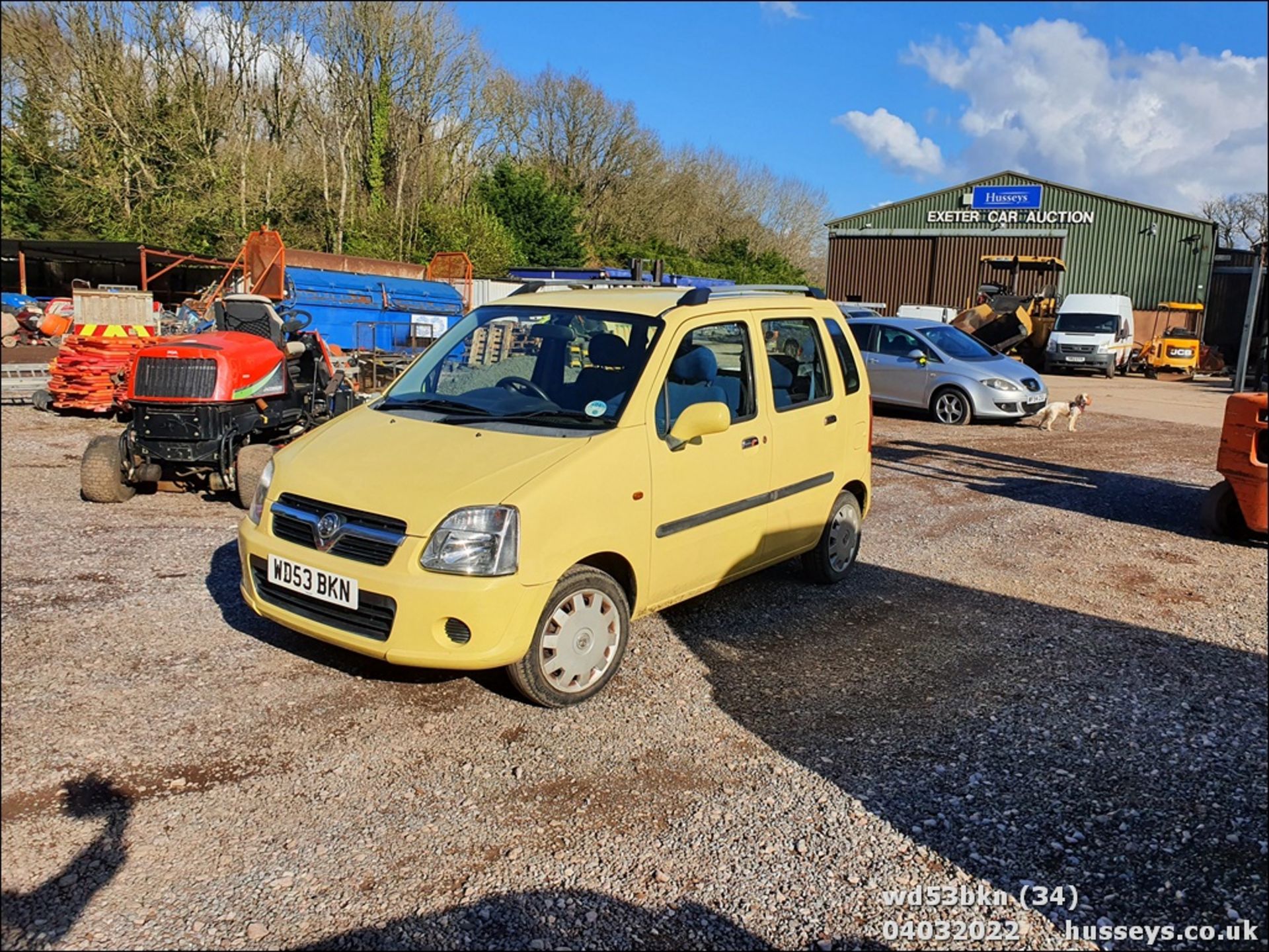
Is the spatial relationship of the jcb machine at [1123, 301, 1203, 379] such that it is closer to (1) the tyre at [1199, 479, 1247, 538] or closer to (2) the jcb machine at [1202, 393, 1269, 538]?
(1) the tyre at [1199, 479, 1247, 538]

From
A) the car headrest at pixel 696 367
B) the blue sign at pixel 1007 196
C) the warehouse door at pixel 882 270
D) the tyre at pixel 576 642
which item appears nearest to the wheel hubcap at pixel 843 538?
the car headrest at pixel 696 367

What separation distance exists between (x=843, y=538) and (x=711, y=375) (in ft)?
6.19

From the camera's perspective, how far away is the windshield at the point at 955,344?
51.9ft

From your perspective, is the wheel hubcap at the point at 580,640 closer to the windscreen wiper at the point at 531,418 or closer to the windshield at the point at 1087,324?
the windscreen wiper at the point at 531,418

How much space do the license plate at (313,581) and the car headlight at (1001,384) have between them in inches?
514

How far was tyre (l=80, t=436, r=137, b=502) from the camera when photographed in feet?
25.7

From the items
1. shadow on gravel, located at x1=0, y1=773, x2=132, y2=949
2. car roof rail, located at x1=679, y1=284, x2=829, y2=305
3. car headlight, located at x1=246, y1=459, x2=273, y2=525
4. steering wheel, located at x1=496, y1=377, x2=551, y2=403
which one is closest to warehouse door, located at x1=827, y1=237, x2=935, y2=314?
car roof rail, located at x1=679, y1=284, x2=829, y2=305

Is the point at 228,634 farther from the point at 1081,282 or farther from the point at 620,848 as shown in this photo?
the point at 1081,282

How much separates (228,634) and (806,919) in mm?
3425

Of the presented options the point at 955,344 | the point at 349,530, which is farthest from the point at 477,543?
the point at 955,344

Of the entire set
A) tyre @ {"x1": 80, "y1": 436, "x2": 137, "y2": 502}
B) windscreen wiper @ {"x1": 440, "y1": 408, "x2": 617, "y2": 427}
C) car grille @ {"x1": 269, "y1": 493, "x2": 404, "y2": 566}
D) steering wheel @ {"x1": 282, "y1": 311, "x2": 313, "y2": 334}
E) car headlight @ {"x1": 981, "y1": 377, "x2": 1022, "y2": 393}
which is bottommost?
tyre @ {"x1": 80, "y1": 436, "x2": 137, "y2": 502}

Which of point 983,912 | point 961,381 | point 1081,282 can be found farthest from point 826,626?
point 1081,282

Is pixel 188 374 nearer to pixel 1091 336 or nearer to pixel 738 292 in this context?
pixel 738 292

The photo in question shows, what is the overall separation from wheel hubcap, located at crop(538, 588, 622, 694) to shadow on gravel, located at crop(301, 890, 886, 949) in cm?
135
